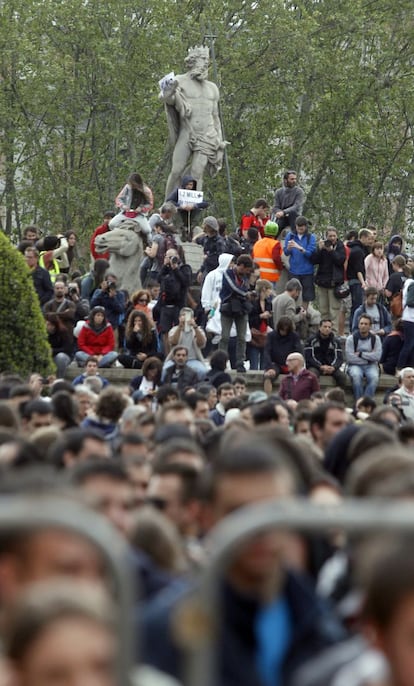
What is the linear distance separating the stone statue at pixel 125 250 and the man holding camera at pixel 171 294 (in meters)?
4.06

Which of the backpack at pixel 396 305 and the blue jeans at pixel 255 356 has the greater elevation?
the backpack at pixel 396 305

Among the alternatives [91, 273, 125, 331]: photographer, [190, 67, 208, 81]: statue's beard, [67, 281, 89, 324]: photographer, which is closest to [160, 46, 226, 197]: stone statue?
[190, 67, 208, 81]: statue's beard

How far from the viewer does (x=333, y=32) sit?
2010 inches

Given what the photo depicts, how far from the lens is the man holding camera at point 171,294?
2341cm

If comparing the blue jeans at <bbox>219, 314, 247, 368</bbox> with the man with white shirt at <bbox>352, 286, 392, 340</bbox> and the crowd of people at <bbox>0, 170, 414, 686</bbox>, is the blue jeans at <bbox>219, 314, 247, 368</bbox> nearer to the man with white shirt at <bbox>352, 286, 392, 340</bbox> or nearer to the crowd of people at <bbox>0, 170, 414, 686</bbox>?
the man with white shirt at <bbox>352, 286, 392, 340</bbox>

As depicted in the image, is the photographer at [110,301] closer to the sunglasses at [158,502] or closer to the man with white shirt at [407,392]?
the man with white shirt at [407,392]

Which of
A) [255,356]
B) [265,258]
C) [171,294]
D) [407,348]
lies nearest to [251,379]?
[255,356]

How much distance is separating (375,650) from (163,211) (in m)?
25.5

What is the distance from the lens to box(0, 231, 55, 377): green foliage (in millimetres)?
19750

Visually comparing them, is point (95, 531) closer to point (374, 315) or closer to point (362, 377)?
point (362, 377)

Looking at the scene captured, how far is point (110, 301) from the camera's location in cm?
2417

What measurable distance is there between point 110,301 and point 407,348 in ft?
12.2

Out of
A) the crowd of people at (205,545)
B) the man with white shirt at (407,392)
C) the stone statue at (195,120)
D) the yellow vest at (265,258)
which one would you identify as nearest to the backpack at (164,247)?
the yellow vest at (265,258)

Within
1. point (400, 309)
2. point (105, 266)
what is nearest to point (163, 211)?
point (105, 266)
